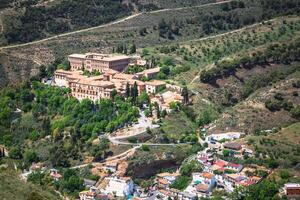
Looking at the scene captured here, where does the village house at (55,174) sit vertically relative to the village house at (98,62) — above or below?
below

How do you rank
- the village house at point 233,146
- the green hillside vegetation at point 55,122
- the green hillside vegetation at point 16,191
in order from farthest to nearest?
the green hillside vegetation at point 55,122
the village house at point 233,146
the green hillside vegetation at point 16,191

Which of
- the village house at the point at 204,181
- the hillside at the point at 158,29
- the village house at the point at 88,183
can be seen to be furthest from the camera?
the hillside at the point at 158,29

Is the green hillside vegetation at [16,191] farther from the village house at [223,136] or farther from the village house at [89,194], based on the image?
the village house at [223,136]

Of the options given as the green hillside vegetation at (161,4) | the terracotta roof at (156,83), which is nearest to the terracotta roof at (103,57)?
the terracotta roof at (156,83)

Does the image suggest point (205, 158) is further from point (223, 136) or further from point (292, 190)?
point (292, 190)

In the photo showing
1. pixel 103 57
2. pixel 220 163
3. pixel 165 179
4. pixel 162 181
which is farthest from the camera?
pixel 103 57

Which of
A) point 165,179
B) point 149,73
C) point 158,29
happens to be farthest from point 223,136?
point 158,29

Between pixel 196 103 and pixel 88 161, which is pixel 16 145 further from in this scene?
pixel 196 103

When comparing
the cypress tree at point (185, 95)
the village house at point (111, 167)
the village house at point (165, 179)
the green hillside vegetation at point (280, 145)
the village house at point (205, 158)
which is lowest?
the village house at point (165, 179)

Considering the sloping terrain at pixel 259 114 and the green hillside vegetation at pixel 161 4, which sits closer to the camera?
the sloping terrain at pixel 259 114

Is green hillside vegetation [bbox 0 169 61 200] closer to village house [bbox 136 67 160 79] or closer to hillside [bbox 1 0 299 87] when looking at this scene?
village house [bbox 136 67 160 79]
